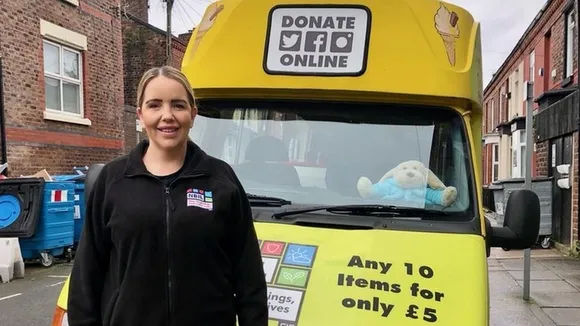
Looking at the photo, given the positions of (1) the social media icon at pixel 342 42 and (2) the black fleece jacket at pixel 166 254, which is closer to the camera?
(2) the black fleece jacket at pixel 166 254

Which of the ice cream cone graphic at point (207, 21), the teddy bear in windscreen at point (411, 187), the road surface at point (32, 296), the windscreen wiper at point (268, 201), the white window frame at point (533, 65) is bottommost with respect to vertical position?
the road surface at point (32, 296)

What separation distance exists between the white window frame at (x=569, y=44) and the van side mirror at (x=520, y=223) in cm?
940

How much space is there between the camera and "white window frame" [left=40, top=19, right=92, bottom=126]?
1157 centimetres

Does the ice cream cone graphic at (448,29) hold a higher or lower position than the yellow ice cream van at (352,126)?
higher

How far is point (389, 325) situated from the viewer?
2289mm

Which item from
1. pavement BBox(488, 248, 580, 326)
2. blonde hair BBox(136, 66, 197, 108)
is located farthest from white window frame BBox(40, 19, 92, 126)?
blonde hair BBox(136, 66, 197, 108)

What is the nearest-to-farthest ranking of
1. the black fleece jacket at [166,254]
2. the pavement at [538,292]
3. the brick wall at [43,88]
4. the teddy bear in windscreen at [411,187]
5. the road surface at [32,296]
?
1. the black fleece jacket at [166,254]
2. the teddy bear in windscreen at [411,187]
3. the road surface at [32,296]
4. the pavement at [538,292]
5. the brick wall at [43,88]


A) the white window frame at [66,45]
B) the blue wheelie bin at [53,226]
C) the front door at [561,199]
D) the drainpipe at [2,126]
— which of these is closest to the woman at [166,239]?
the blue wheelie bin at [53,226]

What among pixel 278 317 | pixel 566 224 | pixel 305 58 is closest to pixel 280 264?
pixel 278 317

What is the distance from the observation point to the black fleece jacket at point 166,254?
1.85m

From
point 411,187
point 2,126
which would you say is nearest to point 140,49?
point 2,126

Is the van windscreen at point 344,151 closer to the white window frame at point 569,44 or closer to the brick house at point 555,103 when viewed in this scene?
the brick house at point 555,103

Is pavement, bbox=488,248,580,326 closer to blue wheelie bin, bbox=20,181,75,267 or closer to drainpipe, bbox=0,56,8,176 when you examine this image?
blue wheelie bin, bbox=20,181,75,267

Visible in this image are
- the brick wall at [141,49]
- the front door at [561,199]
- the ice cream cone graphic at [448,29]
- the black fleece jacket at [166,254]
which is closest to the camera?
the black fleece jacket at [166,254]
